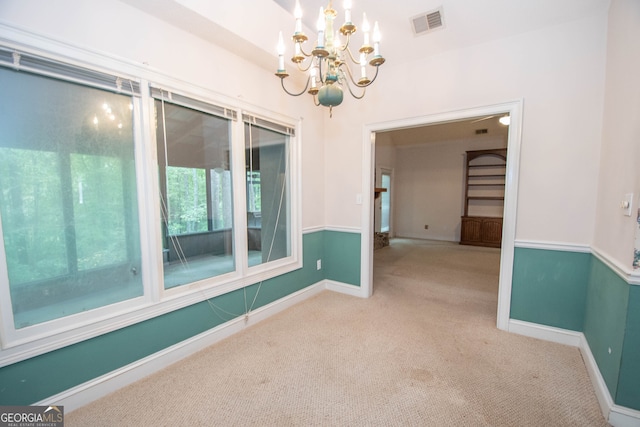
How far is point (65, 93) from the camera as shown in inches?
61.4

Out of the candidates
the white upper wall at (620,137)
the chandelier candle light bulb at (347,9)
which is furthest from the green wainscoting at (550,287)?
the chandelier candle light bulb at (347,9)

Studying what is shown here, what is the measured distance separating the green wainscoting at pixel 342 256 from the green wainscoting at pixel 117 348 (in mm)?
586

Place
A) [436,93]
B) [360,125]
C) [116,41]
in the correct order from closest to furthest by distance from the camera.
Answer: [116,41] < [436,93] < [360,125]

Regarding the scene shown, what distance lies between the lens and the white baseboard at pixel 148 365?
61.7 inches

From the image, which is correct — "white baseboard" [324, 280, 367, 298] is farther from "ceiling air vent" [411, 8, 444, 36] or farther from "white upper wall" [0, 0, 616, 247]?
"ceiling air vent" [411, 8, 444, 36]

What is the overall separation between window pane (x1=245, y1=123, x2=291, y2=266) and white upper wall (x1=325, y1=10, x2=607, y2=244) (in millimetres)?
1669

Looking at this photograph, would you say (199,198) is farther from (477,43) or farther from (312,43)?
(477,43)

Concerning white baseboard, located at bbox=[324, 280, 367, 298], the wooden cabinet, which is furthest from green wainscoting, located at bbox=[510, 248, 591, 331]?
the wooden cabinet

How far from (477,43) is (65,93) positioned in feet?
10.7

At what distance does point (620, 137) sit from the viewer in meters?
1.66

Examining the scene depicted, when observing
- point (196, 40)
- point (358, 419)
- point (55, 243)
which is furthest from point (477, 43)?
point (55, 243)

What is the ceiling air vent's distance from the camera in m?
2.21

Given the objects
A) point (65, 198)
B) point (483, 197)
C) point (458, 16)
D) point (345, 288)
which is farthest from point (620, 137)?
point (483, 197)

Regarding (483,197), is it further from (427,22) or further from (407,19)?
(407,19)
